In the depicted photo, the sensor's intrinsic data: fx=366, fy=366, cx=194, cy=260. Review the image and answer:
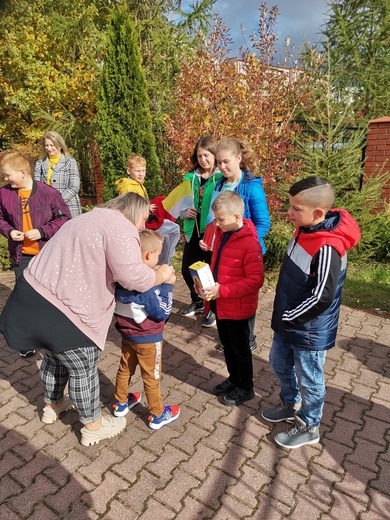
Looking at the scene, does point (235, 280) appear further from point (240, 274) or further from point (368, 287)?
point (368, 287)

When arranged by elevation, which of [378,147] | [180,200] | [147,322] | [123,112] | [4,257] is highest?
[123,112]

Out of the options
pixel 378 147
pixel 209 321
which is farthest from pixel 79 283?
pixel 378 147

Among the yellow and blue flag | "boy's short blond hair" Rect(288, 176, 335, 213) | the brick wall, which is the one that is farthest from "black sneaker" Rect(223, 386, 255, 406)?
the brick wall

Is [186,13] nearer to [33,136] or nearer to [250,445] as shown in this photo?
[33,136]

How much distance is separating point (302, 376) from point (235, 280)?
0.79m

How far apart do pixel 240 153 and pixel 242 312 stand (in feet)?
4.69

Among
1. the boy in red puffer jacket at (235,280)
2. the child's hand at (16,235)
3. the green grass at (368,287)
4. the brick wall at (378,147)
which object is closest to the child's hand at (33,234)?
the child's hand at (16,235)

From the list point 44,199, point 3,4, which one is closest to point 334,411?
point 44,199

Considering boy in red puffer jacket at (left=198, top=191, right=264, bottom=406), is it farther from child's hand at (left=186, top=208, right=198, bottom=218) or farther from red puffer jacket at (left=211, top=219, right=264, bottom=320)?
child's hand at (left=186, top=208, right=198, bottom=218)

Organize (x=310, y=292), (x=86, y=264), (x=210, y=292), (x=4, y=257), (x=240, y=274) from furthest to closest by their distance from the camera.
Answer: (x=4, y=257)
(x=240, y=274)
(x=210, y=292)
(x=310, y=292)
(x=86, y=264)

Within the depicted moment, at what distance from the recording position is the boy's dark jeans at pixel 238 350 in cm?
278

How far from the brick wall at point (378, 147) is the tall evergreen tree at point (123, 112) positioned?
171 inches

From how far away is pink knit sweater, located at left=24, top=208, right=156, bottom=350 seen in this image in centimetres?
200

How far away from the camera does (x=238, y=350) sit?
2.80 m
